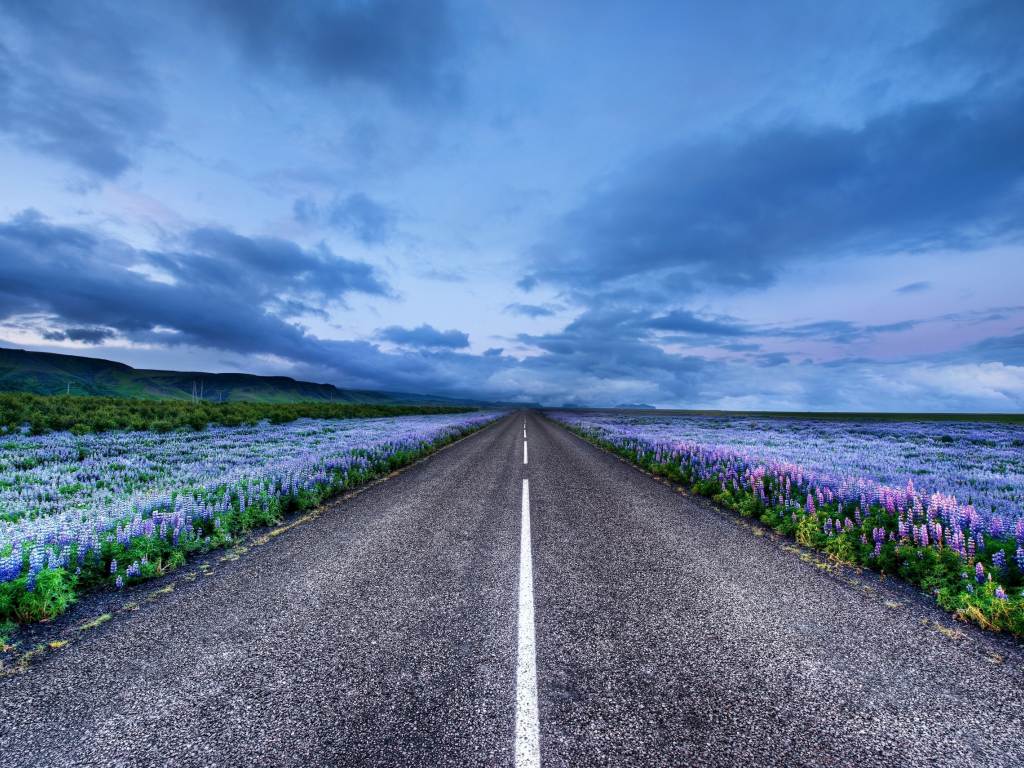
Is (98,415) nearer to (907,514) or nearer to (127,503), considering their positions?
(127,503)

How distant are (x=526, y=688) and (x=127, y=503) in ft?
24.0

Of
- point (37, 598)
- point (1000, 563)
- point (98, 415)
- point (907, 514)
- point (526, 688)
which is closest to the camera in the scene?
point (526, 688)

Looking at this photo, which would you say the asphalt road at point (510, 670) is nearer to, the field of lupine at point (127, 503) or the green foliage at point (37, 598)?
the green foliage at point (37, 598)

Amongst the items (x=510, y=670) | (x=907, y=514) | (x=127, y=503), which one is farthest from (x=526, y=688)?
(x=127, y=503)

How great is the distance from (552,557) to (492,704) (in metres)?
3.21

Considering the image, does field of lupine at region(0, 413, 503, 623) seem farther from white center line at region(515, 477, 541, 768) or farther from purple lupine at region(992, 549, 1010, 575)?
purple lupine at region(992, 549, 1010, 575)

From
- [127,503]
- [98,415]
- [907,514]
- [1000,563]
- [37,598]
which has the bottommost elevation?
[37,598]

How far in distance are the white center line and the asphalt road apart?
3cm

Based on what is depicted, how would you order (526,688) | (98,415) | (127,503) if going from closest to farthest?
(526,688), (127,503), (98,415)

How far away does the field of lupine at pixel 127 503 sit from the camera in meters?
4.76

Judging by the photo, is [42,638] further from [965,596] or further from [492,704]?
[965,596]

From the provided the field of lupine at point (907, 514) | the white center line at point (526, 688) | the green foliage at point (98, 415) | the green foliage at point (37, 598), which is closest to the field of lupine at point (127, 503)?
the green foliage at point (37, 598)

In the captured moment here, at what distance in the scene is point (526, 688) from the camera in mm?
3193

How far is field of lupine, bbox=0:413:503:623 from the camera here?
4.76m
